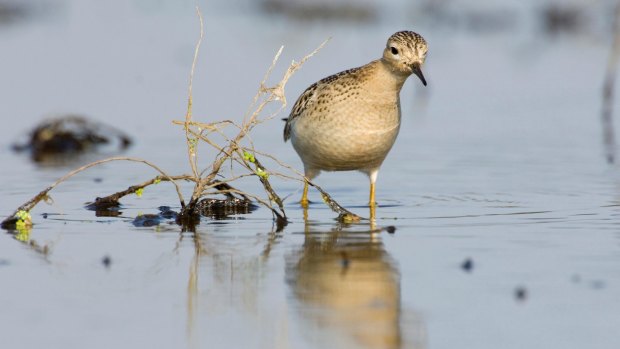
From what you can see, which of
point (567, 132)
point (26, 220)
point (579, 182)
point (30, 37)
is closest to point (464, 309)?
point (26, 220)

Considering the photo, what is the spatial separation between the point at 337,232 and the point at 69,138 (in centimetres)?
560

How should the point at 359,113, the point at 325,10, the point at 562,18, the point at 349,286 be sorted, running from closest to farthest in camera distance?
the point at 349,286 < the point at 359,113 < the point at 562,18 < the point at 325,10

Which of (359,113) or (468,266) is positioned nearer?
(468,266)

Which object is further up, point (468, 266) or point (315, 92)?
point (315, 92)

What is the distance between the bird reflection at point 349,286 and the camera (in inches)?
260

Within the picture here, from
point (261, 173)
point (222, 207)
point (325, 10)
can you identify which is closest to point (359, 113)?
point (261, 173)

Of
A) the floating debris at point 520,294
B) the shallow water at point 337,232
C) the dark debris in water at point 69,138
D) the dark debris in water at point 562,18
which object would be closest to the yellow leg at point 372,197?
the shallow water at point 337,232

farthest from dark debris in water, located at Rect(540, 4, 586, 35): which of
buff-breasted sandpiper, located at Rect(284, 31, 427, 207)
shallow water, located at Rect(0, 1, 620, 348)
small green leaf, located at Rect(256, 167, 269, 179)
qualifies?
small green leaf, located at Rect(256, 167, 269, 179)

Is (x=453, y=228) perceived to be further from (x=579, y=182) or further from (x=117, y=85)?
(x=117, y=85)

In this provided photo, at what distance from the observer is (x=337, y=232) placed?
9.38 m

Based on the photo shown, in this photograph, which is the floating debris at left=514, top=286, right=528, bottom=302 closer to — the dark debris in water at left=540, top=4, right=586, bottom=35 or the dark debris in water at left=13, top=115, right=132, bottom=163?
the dark debris in water at left=13, top=115, right=132, bottom=163

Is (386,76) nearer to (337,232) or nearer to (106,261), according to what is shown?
(337,232)

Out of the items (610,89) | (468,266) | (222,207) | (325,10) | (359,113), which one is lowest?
(468,266)

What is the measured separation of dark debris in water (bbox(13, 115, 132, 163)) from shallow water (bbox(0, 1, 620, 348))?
280mm
